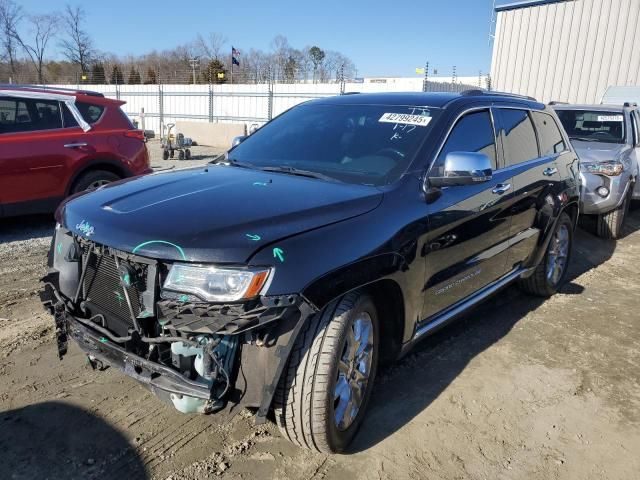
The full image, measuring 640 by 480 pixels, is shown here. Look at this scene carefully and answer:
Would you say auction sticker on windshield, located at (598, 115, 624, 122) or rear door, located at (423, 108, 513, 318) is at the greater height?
auction sticker on windshield, located at (598, 115, 624, 122)

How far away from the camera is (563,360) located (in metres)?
3.90

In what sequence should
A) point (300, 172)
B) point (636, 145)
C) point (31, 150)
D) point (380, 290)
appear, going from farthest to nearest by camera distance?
point (636, 145) < point (31, 150) < point (300, 172) < point (380, 290)

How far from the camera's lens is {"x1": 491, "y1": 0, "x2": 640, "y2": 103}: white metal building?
16.9 meters

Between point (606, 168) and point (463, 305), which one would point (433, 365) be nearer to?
point (463, 305)

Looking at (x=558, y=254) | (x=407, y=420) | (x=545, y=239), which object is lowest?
(x=407, y=420)

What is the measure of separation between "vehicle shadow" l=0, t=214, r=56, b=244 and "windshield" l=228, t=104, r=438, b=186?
3.92m

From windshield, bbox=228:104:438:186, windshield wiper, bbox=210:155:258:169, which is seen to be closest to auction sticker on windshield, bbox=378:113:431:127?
windshield, bbox=228:104:438:186

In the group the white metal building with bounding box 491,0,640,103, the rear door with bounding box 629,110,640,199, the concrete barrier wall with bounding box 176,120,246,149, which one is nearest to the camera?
the rear door with bounding box 629,110,640,199

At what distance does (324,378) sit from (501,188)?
216cm

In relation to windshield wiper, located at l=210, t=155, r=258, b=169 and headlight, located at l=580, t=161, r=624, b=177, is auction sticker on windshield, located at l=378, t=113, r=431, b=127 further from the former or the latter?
headlight, located at l=580, t=161, r=624, b=177

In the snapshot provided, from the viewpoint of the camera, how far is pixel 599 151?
7.56 meters

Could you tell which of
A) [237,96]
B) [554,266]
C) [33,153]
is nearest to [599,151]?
[554,266]

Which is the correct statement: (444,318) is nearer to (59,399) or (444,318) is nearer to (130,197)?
(130,197)

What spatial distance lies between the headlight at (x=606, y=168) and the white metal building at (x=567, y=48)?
472 inches
